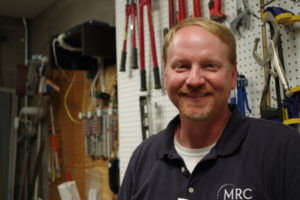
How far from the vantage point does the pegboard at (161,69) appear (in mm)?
1121

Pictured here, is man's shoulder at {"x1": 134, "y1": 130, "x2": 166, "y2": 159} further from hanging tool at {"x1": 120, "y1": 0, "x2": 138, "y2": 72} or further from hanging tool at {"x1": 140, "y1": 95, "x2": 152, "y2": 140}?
hanging tool at {"x1": 120, "y1": 0, "x2": 138, "y2": 72}

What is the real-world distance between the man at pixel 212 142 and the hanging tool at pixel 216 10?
401mm

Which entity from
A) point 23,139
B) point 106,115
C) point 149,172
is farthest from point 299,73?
point 23,139

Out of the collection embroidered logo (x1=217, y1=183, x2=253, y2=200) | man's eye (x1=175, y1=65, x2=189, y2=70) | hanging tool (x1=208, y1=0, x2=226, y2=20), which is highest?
hanging tool (x1=208, y1=0, x2=226, y2=20)

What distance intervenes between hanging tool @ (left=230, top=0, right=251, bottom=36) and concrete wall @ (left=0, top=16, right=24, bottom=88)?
10.5 ft

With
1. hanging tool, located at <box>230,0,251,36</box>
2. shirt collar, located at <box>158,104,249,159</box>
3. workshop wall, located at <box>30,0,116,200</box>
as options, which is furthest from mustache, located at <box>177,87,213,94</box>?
workshop wall, located at <box>30,0,116,200</box>

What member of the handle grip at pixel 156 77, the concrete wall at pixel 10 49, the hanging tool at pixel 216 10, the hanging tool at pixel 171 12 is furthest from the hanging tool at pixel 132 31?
the concrete wall at pixel 10 49

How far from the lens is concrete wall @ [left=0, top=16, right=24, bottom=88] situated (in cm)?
377

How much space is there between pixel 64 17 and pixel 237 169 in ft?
9.07

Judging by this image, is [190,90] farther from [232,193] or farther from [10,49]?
[10,49]

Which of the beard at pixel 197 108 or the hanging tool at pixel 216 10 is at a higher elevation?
the hanging tool at pixel 216 10

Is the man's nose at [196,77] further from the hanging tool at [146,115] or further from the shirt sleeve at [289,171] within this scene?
the hanging tool at [146,115]

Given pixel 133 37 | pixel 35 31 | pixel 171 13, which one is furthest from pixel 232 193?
pixel 35 31

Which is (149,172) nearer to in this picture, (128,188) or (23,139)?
(128,188)
